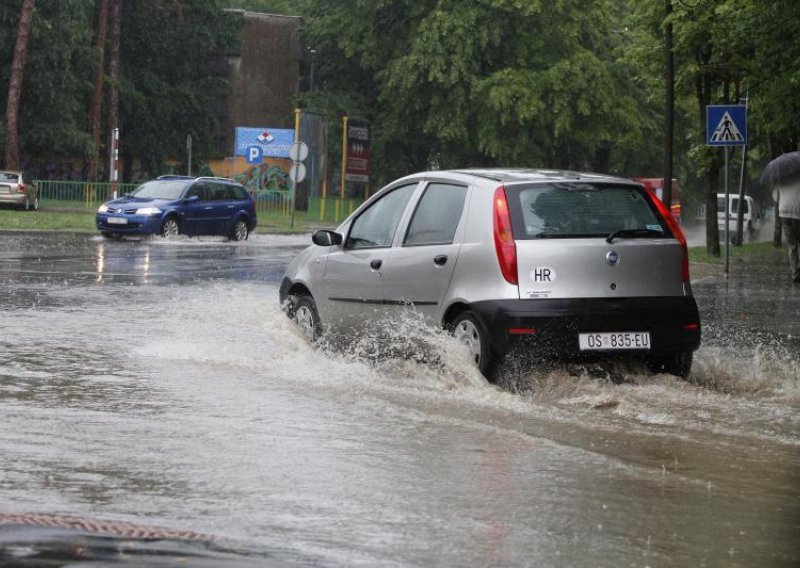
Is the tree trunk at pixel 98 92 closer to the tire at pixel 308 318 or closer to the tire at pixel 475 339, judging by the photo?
the tire at pixel 308 318

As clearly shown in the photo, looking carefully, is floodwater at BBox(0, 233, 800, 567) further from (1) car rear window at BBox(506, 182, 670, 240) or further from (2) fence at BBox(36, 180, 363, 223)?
(2) fence at BBox(36, 180, 363, 223)

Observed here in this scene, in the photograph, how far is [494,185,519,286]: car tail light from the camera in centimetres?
1062

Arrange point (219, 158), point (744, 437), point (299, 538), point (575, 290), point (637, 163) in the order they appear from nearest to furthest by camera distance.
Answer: point (299, 538), point (744, 437), point (575, 290), point (637, 163), point (219, 158)

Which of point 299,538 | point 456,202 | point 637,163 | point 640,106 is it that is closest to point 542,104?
point 640,106

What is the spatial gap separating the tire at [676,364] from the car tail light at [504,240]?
1.37 m

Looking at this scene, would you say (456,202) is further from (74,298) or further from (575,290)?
(74,298)

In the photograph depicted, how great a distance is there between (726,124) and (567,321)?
51.6 feet

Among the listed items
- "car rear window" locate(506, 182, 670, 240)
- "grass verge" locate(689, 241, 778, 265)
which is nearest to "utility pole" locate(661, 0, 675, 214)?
"grass verge" locate(689, 241, 778, 265)

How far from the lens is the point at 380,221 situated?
488 inches

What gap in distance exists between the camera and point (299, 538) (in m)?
6.12

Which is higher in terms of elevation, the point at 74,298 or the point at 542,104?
the point at 542,104

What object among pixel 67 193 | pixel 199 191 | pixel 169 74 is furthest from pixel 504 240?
pixel 169 74

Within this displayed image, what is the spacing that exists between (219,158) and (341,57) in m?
12.3

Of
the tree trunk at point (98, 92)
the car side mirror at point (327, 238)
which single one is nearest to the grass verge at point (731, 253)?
the car side mirror at point (327, 238)
